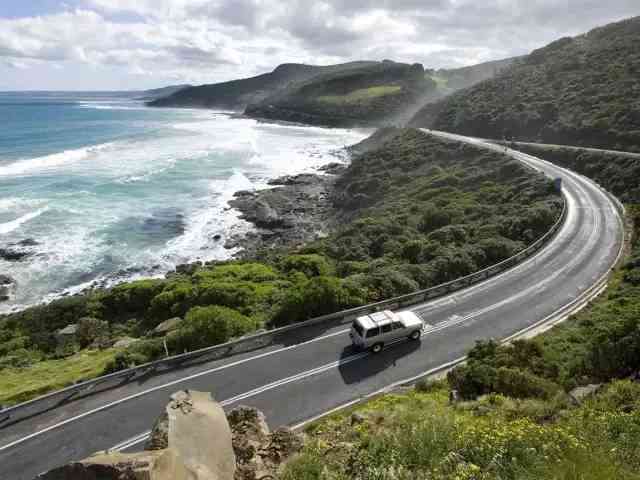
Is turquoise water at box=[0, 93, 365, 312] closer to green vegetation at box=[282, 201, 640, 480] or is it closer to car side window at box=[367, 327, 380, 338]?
car side window at box=[367, 327, 380, 338]

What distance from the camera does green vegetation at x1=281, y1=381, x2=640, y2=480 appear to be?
270 inches

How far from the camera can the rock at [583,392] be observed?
432 inches

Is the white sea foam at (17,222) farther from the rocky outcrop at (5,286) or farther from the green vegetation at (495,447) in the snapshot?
the green vegetation at (495,447)

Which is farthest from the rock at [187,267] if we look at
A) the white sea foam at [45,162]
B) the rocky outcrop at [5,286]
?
the white sea foam at [45,162]

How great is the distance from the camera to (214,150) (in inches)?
3925

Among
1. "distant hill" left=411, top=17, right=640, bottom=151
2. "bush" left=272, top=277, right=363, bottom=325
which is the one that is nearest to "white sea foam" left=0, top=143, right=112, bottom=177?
"bush" left=272, top=277, right=363, bottom=325

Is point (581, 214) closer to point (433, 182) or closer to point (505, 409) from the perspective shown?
point (433, 182)

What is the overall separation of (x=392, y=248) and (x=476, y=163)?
33.8m

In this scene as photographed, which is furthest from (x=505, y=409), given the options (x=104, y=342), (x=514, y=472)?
(x=104, y=342)

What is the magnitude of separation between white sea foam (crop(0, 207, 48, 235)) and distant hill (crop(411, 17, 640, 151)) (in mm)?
73490

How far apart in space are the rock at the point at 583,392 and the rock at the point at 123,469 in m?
9.90

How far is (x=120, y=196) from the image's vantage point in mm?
60562

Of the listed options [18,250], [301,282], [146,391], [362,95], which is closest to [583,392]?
[146,391]

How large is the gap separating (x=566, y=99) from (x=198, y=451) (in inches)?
3336
